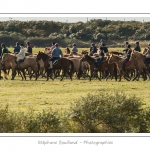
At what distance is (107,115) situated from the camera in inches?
703

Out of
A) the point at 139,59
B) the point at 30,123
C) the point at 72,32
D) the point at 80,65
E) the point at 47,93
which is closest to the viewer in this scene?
the point at 30,123

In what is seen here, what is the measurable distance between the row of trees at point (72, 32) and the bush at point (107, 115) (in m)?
43.8

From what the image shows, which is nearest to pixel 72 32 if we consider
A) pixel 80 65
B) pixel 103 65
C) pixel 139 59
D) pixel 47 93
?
pixel 80 65

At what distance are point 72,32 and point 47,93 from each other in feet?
178

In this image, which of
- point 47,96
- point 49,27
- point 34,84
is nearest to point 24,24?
point 49,27

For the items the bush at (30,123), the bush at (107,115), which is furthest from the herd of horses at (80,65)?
the bush at (30,123)

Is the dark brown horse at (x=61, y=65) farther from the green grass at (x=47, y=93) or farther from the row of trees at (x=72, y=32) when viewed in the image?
the row of trees at (x=72, y=32)

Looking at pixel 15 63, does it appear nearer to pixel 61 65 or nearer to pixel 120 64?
pixel 61 65

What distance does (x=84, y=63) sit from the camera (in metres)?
39.3

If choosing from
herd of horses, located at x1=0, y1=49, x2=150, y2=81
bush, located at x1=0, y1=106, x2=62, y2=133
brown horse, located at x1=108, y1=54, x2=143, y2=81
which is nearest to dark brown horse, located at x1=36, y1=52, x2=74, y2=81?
herd of horses, located at x1=0, y1=49, x2=150, y2=81

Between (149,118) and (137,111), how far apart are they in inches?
17.2

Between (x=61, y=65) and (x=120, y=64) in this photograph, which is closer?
(x=120, y=64)

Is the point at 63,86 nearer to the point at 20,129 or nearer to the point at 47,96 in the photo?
the point at 47,96

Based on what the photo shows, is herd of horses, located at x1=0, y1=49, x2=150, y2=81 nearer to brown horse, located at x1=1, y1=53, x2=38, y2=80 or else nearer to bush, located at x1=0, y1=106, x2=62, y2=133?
brown horse, located at x1=1, y1=53, x2=38, y2=80
